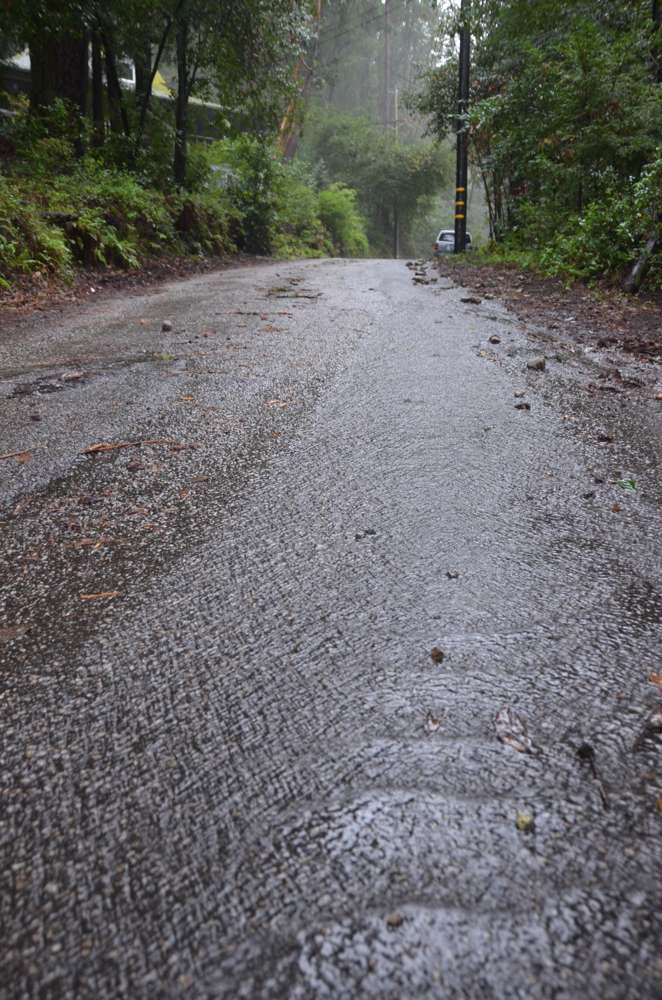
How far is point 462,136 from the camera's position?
14.6 meters

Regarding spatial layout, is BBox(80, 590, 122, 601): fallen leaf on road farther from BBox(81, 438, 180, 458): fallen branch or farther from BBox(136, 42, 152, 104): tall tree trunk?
BBox(136, 42, 152, 104): tall tree trunk

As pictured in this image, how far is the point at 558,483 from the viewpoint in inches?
88.7

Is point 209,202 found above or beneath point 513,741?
above

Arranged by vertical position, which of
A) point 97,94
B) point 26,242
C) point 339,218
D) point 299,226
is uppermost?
point 97,94

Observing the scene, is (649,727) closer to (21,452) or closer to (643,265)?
(21,452)

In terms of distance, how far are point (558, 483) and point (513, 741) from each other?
52.5 inches

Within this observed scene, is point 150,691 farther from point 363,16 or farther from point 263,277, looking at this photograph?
point 363,16

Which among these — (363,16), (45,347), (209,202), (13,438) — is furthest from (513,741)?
(363,16)

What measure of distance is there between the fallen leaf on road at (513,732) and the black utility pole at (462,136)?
14.1 m

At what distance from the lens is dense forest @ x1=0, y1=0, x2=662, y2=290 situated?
Answer: 779cm

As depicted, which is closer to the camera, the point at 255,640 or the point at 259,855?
the point at 259,855

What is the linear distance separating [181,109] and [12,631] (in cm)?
1367

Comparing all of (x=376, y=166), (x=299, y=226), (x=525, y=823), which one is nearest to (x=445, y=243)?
(x=299, y=226)

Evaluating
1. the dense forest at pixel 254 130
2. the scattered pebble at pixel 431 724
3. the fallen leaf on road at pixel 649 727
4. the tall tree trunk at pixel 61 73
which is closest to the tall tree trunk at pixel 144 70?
the dense forest at pixel 254 130
